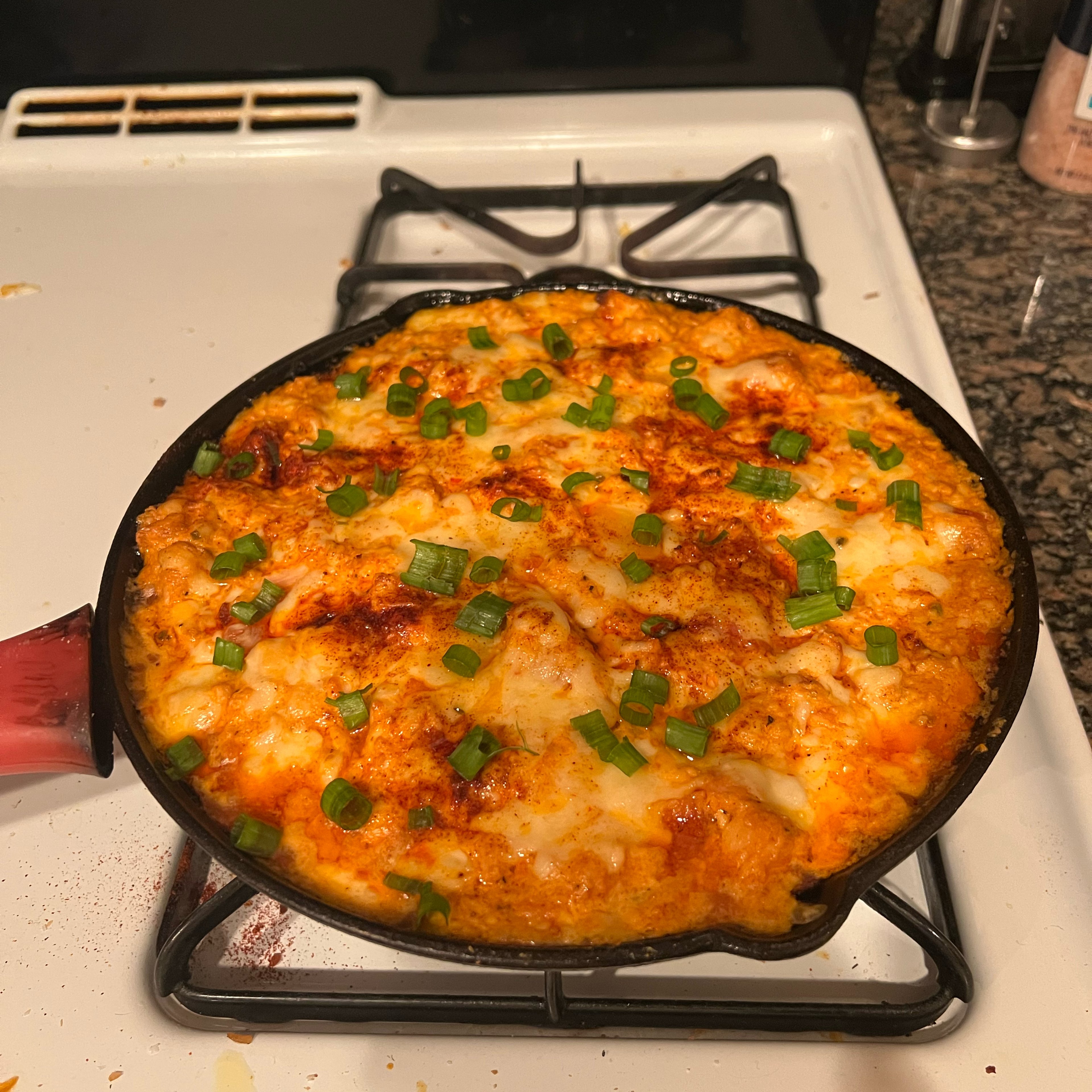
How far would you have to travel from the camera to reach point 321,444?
185 centimetres

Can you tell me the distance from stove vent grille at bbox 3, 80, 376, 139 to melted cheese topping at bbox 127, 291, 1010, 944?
1.45 metres

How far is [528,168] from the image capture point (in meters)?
2.90

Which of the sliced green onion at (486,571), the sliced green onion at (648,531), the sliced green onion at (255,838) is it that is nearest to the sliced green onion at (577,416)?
the sliced green onion at (648,531)

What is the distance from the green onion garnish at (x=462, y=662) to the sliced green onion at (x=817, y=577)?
0.56 metres

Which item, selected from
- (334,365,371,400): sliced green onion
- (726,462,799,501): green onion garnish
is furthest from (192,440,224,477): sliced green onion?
(726,462,799,501): green onion garnish

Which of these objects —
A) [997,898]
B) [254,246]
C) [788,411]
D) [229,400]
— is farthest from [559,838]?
[254,246]

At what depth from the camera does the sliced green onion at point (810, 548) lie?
162 centimetres

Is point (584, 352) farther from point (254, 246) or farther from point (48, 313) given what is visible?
point (48, 313)

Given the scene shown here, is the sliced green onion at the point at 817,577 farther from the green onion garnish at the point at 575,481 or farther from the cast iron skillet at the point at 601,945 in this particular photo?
the green onion garnish at the point at 575,481

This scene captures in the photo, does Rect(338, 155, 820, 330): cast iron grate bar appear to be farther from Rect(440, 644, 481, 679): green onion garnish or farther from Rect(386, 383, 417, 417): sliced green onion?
Rect(440, 644, 481, 679): green onion garnish

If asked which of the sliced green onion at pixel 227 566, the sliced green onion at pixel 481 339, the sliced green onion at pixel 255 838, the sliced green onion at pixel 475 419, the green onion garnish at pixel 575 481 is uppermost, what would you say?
the sliced green onion at pixel 481 339

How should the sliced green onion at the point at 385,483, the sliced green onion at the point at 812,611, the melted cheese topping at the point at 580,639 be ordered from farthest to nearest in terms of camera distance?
the sliced green onion at the point at 385,483, the sliced green onion at the point at 812,611, the melted cheese topping at the point at 580,639

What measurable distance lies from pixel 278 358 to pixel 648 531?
1254mm

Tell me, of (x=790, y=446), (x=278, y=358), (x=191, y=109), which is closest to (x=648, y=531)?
(x=790, y=446)
